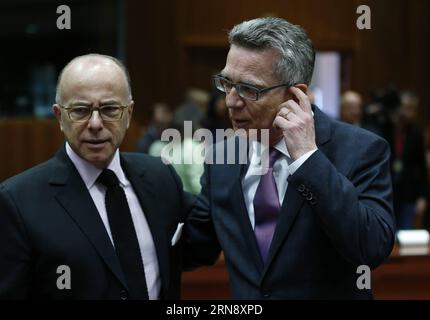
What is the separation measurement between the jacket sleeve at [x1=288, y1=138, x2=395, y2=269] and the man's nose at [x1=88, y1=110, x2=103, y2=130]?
1.79ft

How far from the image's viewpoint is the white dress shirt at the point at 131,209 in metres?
2.04

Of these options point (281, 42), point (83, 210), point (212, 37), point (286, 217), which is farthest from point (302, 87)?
point (212, 37)

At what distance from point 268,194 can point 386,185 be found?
1.13 ft

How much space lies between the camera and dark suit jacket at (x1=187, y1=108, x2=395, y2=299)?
1.87 metres

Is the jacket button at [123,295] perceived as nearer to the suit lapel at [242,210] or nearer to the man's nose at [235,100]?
the suit lapel at [242,210]

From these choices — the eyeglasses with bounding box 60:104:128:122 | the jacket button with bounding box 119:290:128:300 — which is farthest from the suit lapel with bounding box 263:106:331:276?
the eyeglasses with bounding box 60:104:128:122

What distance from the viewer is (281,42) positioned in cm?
201

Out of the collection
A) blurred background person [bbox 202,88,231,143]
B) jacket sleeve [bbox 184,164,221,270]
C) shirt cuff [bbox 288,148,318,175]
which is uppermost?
shirt cuff [bbox 288,148,318,175]

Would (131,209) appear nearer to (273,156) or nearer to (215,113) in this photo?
(273,156)

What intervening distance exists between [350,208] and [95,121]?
73 cm

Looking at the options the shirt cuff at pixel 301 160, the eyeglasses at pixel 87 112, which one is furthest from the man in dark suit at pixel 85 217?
the shirt cuff at pixel 301 160

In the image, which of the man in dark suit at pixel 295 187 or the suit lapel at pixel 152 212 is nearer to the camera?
the man in dark suit at pixel 295 187

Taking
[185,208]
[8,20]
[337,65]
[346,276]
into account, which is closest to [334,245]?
[346,276]

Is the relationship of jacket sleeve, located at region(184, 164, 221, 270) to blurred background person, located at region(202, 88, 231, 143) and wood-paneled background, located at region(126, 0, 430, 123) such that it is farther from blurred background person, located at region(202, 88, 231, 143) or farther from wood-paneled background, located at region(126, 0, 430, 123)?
wood-paneled background, located at region(126, 0, 430, 123)
